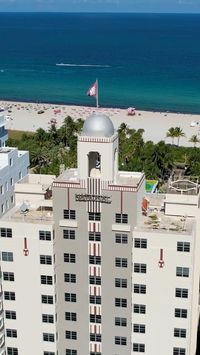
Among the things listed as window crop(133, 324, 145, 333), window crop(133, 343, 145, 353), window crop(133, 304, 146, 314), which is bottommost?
window crop(133, 343, 145, 353)

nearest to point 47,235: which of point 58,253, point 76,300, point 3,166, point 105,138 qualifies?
point 58,253

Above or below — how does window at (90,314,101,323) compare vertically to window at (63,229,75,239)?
below

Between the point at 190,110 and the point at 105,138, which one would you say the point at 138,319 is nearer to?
the point at 105,138

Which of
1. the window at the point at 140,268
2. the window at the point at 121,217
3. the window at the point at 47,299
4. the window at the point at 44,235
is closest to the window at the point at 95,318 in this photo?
the window at the point at 47,299

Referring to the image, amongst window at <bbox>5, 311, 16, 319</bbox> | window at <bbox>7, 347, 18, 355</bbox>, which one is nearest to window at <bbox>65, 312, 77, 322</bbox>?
window at <bbox>5, 311, 16, 319</bbox>

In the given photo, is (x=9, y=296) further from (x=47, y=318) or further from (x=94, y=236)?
(x=94, y=236)

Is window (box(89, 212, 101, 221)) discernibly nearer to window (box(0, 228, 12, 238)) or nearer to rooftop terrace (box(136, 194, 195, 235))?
rooftop terrace (box(136, 194, 195, 235))

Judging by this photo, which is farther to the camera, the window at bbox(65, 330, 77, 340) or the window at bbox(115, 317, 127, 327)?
the window at bbox(65, 330, 77, 340)
